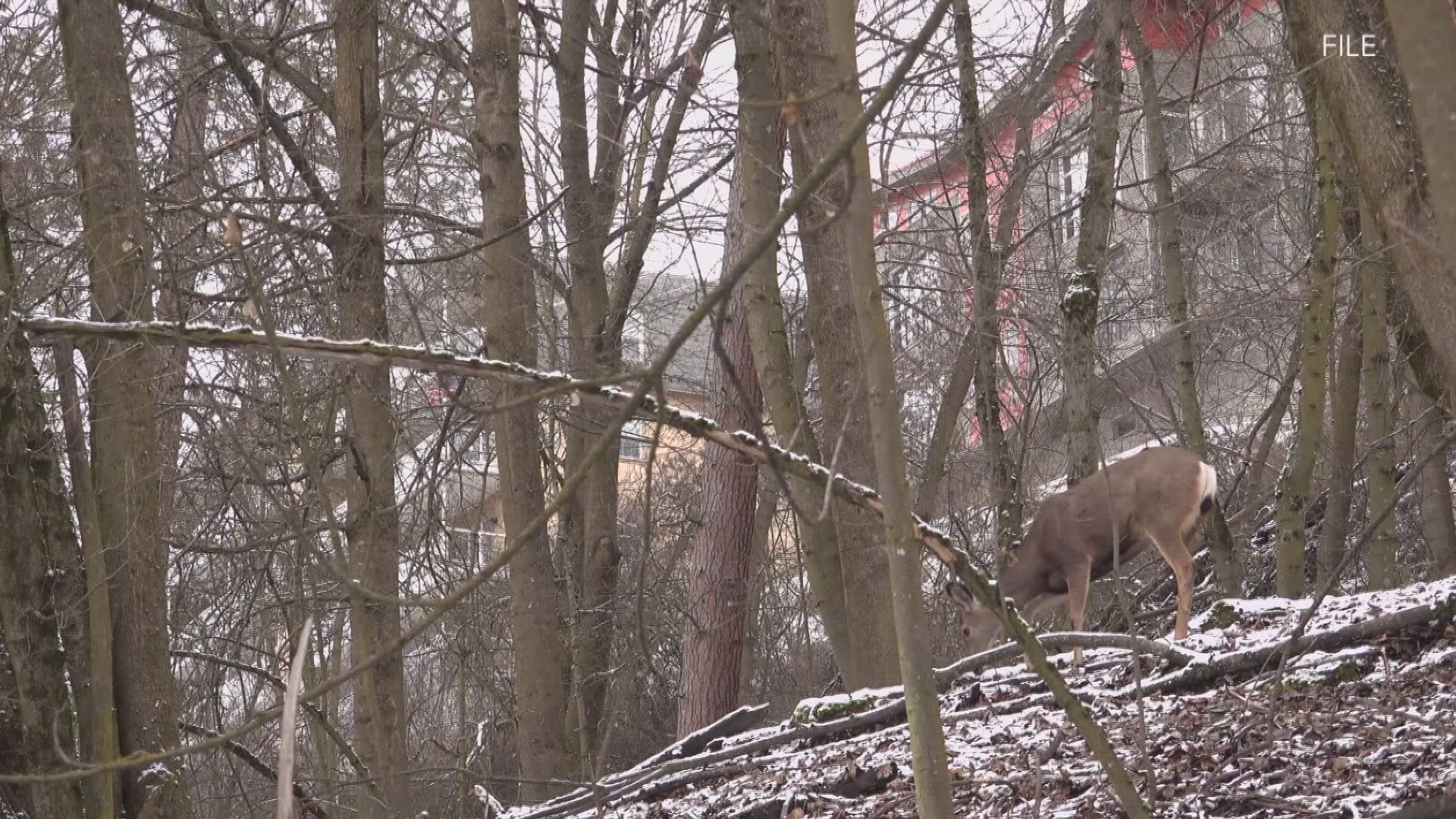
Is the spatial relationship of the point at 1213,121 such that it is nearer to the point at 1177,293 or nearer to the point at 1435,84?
the point at 1177,293

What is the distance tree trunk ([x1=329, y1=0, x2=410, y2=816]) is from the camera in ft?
24.6

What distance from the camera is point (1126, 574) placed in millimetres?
11352

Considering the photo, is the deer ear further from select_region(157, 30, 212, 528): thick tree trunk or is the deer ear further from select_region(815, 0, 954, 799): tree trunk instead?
select_region(815, 0, 954, 799): tree trunk

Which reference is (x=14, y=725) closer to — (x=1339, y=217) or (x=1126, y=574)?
(x=1339, y=217)

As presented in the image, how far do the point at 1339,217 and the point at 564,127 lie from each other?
6.76m

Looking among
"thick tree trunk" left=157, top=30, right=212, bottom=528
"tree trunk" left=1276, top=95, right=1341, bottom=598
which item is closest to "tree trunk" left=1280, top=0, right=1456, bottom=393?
"tree trunk" left=1276, top=95, right=1341, bottom=598

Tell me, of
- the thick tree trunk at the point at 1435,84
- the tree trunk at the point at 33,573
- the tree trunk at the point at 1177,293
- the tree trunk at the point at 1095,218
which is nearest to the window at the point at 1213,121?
the tree trunk at the point at 1177,293

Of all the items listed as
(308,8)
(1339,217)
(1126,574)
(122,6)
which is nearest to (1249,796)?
(1339,217)

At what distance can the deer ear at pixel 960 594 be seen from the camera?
7648 mm

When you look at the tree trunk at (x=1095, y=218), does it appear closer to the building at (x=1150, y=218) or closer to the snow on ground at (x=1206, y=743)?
the building at (x=1150, y=218)

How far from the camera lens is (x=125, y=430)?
6457 mm

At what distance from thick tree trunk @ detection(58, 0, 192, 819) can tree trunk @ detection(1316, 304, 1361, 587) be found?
627 cm

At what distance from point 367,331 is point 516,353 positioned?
830 millimetres

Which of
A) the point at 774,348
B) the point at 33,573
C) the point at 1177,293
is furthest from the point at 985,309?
the point at 33,573
